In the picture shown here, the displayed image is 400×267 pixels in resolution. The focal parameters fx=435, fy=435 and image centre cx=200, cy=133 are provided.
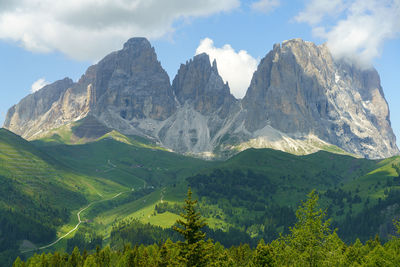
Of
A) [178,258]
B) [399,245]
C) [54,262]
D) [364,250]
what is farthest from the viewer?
[54,262]

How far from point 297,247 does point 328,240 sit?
17.3 ft

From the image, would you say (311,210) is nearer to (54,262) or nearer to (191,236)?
(191,236)

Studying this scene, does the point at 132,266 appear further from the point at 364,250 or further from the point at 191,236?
the point at 191,236

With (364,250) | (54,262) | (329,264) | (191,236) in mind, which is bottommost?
(54,262)

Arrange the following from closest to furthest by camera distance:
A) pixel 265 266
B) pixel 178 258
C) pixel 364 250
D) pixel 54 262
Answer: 1. pixel 178 258
2. pixel 265 266
3. pixel 364 250
4. pixel 54 262

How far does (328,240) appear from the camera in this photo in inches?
2869

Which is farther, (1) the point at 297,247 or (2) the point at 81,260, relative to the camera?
(2) the point at 81,260

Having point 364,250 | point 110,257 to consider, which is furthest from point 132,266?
point 364,250

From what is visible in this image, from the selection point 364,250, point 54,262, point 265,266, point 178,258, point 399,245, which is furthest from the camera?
point 54,262

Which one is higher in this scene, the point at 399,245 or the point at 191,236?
the point at 191,236

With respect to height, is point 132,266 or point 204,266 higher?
point 204,266

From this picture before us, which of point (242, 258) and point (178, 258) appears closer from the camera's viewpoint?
point (178, 258)

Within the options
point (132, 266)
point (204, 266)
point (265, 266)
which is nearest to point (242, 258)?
point (132, 266)

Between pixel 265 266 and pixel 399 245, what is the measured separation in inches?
2620
